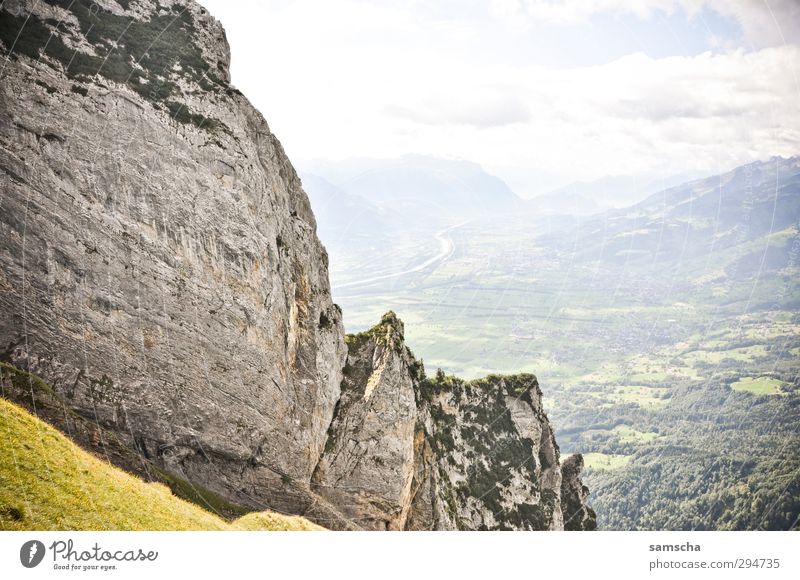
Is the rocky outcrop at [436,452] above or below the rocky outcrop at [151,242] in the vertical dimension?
below

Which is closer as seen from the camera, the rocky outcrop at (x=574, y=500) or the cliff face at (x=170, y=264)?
the cliff face at (x=170, y=264)

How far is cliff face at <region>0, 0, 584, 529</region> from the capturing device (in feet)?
58.6

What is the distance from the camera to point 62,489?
14578 mm

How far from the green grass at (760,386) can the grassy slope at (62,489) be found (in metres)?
54.2

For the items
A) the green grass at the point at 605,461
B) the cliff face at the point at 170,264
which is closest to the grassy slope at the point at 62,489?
the cliff face at the point at 170,264

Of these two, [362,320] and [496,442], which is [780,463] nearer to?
[496,442]

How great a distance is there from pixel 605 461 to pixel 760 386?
35.4m

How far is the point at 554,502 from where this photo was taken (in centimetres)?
3981

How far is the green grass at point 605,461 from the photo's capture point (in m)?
86.1

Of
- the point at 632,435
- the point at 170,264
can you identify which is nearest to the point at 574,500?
the point at 170,264

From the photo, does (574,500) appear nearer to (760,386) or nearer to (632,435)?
(760,386)

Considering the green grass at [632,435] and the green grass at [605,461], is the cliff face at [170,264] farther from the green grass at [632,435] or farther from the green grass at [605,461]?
the green grass at [632,435]

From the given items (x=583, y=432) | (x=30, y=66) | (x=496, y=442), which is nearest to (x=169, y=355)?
(x=30, y=66)
